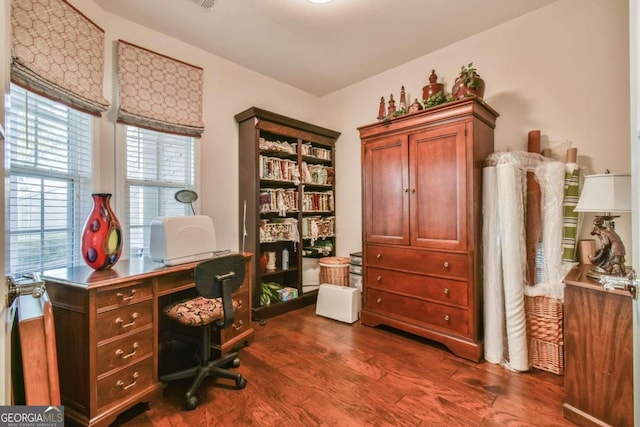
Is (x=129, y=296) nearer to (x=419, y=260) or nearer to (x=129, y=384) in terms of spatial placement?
(x=129, y=384)

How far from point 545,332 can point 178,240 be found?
2709 mm

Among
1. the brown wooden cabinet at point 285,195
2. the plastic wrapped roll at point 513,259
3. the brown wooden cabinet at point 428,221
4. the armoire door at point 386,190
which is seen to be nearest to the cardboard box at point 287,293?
the brown wooden cabinet at point 285,195

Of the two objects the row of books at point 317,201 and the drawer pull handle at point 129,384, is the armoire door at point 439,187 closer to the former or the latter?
the row of books at point 317,201

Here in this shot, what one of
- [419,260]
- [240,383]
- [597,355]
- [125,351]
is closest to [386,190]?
[419,260]

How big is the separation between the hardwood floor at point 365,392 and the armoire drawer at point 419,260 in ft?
2.16

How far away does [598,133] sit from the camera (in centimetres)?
210

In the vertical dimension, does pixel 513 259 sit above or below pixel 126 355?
above

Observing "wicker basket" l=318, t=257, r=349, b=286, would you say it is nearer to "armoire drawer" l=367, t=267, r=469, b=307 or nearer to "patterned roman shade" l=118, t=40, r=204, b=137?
"armoire drawer" l=367, t=267, r=469, b=307

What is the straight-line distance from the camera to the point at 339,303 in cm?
300

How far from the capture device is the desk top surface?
154cm

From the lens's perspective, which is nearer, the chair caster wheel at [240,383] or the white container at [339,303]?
the chair caster wheel at [240,383]

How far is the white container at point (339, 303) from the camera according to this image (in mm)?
2932

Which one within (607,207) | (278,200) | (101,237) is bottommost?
(101,237)

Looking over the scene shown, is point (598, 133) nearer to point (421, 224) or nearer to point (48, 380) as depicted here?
point (421, 224)
